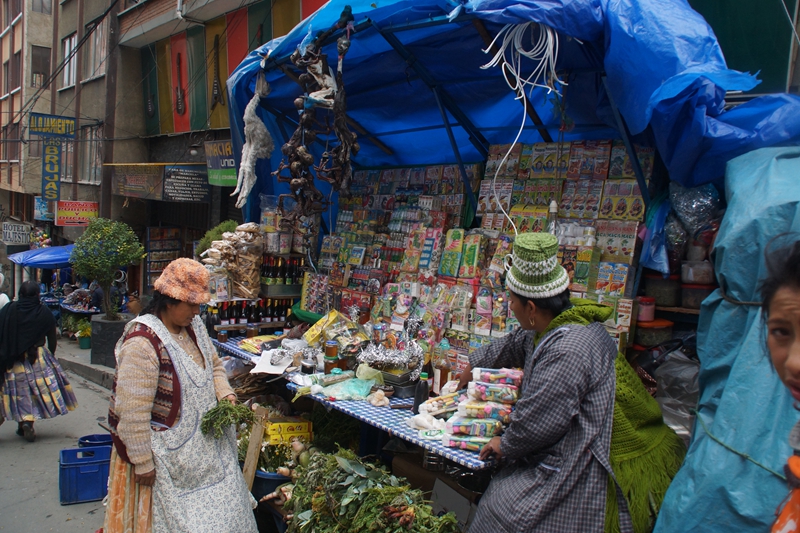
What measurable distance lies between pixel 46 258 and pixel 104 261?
5.31 meters

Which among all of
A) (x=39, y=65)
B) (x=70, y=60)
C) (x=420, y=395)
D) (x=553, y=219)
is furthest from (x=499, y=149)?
(x=39, y=65)

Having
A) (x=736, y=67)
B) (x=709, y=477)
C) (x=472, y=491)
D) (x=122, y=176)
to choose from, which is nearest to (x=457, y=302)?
(x=472, y=491)

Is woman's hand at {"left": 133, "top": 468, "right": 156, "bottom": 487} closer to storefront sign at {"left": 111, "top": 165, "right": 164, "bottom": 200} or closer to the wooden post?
the wooden post

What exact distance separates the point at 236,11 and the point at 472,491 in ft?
31.5

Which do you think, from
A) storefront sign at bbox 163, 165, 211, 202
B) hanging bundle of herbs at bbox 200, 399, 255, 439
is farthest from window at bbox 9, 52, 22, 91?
hanging bundle of herbs at bbox 200, 399, 255, 439

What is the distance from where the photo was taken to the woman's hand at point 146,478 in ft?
8.72

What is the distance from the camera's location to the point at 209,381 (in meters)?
3.03

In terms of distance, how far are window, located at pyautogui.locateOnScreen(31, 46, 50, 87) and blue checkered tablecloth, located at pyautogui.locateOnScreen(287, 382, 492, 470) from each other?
67.9ft

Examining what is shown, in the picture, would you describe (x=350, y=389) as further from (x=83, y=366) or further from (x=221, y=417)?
(x=83, y=366)

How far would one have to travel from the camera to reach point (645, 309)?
3.39 metres

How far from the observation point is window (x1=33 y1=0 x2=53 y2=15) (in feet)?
60.4

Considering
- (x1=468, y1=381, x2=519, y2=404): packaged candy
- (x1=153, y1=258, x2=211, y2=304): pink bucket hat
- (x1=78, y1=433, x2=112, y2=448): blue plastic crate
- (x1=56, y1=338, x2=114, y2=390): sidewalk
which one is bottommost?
(x1=56, y1=338, x2=114, y2=390): sidewalk

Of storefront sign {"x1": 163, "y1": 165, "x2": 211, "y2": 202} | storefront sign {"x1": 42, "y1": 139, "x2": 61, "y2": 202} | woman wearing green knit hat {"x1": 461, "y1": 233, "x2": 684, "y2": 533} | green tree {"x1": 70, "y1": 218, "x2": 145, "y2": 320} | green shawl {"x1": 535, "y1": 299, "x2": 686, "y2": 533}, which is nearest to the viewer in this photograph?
woman wearing green knit hat {"x1": 461, "y1": 233, "x2": 684, "y2": 533}

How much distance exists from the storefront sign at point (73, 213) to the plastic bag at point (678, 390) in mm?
13554
